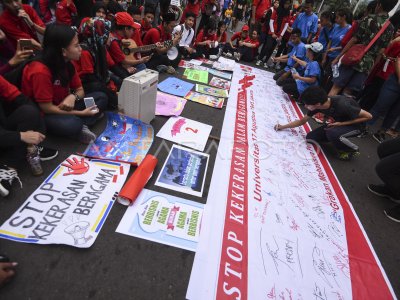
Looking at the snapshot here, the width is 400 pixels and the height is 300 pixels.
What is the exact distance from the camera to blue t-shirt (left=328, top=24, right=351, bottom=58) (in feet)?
13.1

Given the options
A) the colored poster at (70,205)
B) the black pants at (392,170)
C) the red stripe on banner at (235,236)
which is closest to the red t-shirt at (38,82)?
the colored poster at (70,205)

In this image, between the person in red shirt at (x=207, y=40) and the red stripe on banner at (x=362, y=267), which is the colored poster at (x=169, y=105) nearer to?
the red stripe on banner at (x=362, y=267)

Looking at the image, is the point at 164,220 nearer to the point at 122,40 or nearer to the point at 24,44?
the point at 24,44

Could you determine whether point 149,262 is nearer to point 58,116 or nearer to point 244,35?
point 58,116

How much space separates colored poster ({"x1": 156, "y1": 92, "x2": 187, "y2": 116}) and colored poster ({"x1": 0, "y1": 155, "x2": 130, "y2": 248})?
1019 millimetres

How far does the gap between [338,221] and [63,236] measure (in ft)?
5.88

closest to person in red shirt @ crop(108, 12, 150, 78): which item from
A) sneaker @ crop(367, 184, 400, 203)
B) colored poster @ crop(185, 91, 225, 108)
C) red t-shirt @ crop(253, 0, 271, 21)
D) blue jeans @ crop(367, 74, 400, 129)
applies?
colored poster @ crop(185, 91, 225, 108)

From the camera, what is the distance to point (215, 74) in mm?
4105

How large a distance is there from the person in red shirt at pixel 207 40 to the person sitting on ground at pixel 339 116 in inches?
117

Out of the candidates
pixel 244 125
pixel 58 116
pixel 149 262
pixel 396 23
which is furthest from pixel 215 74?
pixel 149 262

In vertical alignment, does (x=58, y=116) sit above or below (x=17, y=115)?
below

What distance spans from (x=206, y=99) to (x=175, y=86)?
0.49 m

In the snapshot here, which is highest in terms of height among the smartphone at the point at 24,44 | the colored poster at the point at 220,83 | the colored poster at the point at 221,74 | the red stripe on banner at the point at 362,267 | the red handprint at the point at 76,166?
the smartphone at the point at 24,44

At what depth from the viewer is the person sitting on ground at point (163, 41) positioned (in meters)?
3.36
